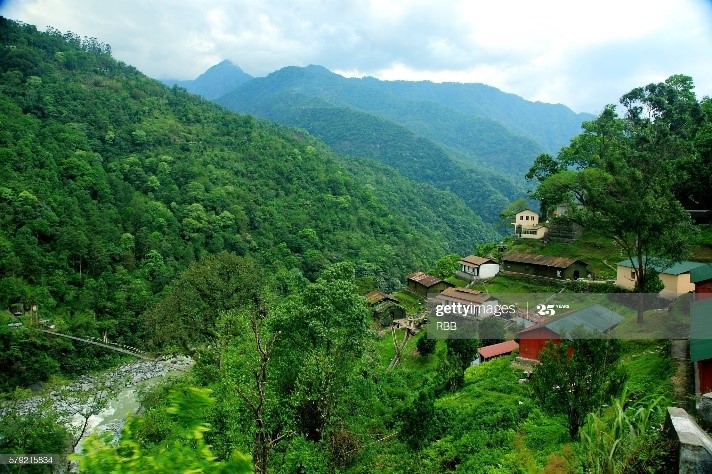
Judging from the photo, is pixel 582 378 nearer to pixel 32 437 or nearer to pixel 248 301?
pixel 248 301

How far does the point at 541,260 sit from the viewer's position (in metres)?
29.7

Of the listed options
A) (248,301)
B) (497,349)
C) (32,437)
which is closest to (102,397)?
(32,437)

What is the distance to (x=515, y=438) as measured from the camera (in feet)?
37.1

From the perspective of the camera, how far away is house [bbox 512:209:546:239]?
35.9 meters

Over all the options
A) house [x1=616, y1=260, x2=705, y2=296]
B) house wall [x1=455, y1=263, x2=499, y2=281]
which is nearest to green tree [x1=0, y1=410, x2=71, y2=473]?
house [x1=616, y1=260, x2=705, y2=296]

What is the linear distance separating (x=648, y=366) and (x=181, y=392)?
13.3 meters

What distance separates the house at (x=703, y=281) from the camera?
1663 centimetres

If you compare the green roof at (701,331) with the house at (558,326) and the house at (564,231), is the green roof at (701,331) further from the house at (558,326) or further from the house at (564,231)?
the house at (564,231)

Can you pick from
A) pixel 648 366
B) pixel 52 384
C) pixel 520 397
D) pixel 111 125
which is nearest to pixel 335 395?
pixel 520 397

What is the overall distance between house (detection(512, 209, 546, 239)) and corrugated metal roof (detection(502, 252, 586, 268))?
14.9ft

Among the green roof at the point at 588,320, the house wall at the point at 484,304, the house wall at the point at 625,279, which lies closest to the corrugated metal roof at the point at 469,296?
the house wall at the point at 484,304

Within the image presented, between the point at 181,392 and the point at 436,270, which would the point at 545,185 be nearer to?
the point at 436,270

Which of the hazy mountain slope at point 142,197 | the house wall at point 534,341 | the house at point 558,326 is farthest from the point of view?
the hazy mountain slope at point 142,197

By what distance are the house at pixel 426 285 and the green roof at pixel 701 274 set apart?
53.7ft
